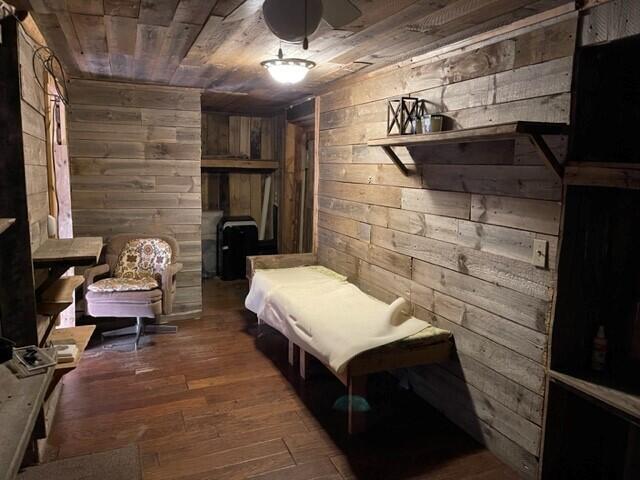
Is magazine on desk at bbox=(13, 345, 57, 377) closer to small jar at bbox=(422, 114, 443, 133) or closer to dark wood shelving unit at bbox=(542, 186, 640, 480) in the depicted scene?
dark wood shelving unit at bbox=(542, 186, 640, 480)

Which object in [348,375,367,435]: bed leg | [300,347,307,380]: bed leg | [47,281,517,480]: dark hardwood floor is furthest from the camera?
[300,347,307,380]: bed leg

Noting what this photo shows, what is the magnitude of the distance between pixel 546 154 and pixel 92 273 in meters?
3.44

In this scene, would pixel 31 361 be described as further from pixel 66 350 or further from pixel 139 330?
pixel 139 330

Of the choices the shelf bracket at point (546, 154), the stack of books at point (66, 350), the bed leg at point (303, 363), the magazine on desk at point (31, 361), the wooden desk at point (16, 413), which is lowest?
the bed leg at point (303, 363)

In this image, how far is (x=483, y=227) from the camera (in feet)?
7.92

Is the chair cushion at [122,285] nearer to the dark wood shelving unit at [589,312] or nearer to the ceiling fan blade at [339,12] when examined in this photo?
the ceiling fan blade at [339,12]

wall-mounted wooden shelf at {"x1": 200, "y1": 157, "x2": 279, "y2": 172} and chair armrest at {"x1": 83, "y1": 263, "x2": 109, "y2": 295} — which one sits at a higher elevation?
wall-mounted wooden shelf at {"x1": 200, "y1": 157, "x2": 279, "y2": 172}

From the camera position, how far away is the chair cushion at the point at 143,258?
4.14 meters

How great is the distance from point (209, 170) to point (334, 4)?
4.50m

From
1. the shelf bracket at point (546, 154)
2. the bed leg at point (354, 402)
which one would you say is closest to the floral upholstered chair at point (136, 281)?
the bed leg at point (354, 402)

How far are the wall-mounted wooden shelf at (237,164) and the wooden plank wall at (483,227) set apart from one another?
287 centimetres

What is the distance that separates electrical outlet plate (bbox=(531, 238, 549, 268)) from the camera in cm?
205

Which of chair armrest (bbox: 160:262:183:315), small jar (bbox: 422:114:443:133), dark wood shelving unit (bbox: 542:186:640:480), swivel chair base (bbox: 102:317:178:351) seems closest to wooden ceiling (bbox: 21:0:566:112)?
small jar (bbox: 422:114:443:133)

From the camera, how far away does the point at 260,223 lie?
6605 millimetres
